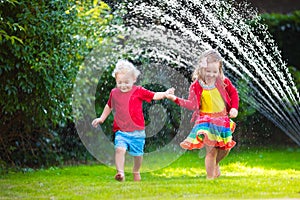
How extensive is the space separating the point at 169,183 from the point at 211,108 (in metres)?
0.74

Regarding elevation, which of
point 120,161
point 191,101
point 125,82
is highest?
point 125,82

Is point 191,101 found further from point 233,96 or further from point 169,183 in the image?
point 169,183

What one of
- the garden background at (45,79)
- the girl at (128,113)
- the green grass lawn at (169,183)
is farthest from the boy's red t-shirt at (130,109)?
the garden background at (45,79)

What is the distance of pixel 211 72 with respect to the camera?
5.91m

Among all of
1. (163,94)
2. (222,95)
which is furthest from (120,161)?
(222,95)

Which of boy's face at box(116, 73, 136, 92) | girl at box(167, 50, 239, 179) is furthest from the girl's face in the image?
boy's face at box(116, 73, 136, 92)

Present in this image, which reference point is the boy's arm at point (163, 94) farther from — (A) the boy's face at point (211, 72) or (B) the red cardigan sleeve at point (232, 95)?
(B) the red cardigan sleeve at point (232, 95)

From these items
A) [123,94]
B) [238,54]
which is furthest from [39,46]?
[238,54]

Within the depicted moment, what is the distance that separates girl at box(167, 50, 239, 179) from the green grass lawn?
289 mm

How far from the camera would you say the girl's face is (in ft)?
19.4

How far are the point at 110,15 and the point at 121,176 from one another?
8.87 ft

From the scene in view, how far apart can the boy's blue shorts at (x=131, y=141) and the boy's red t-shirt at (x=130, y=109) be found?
0.04 meters

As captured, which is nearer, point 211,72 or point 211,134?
point 211,134

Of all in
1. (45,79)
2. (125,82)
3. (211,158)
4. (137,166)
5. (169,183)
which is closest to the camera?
(169,183)
